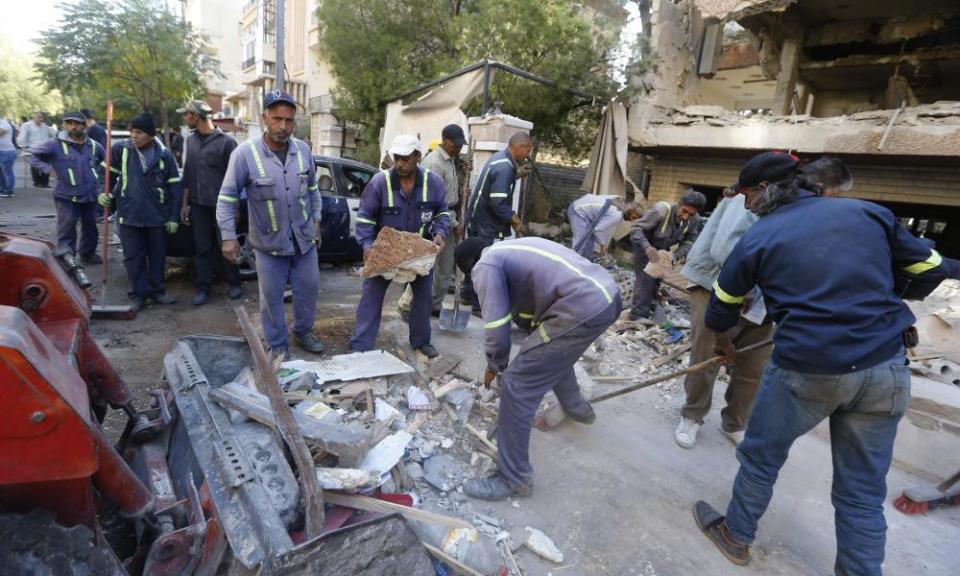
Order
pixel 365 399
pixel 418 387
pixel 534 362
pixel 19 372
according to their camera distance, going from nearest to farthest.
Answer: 1. pixel 19 372
2. pixel 534 362
3. pixel 365 399
4. pixel 418 387

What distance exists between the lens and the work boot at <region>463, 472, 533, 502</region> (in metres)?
2.66

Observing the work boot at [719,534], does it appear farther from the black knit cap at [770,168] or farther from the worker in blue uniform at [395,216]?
the worker in blue uniform at [395,216]

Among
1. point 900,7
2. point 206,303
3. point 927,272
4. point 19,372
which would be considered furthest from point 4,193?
point 900,7

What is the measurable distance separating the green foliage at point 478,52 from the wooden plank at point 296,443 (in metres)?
6.88

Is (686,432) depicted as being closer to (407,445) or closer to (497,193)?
(407,445)

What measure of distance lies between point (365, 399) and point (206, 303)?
2.94 m

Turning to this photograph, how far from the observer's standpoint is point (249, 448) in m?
2.03

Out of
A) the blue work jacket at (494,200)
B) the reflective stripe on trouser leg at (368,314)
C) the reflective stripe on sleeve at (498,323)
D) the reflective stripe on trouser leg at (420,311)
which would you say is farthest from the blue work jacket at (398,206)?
the reflective stripe on sleeve at (498,323)

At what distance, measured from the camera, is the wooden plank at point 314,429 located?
2209 mm

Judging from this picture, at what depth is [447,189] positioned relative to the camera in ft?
16.7

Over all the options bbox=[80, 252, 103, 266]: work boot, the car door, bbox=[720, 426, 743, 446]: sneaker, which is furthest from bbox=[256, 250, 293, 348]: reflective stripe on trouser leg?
bbox=[80, 252, 103, 266]: work boot

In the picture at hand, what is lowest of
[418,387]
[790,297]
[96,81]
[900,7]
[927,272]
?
[418,387]

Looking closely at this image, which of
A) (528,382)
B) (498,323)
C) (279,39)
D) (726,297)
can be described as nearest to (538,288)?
(498,323)

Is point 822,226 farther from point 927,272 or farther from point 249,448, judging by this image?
point 249,448
